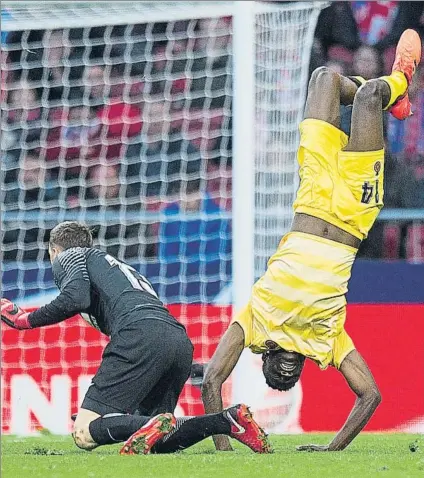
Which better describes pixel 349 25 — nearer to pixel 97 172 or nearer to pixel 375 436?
pixel 97 172

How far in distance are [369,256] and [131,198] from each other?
233cm

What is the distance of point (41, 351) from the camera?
9.55 metres

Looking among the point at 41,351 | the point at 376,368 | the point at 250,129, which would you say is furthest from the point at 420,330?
the point at 41,351

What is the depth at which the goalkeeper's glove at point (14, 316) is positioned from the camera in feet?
21.1

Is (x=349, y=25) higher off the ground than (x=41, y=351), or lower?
higher

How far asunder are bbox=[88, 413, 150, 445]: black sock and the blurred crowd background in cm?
409

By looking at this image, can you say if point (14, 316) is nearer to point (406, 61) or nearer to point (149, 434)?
point (149, 434)

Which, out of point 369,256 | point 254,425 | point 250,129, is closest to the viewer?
point 254,425

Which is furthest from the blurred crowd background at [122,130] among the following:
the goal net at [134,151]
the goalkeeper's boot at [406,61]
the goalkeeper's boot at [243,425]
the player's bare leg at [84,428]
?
the goalkeeper's boot at [243,425]

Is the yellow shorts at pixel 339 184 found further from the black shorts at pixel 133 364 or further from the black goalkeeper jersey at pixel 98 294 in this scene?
the black shorts at pixel 133 364

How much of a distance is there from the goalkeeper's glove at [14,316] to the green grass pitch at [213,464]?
673 mm

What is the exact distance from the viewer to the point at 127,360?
6.36 m

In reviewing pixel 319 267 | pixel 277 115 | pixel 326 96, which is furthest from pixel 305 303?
pixel 277 115

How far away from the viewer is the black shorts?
6.36 metres
